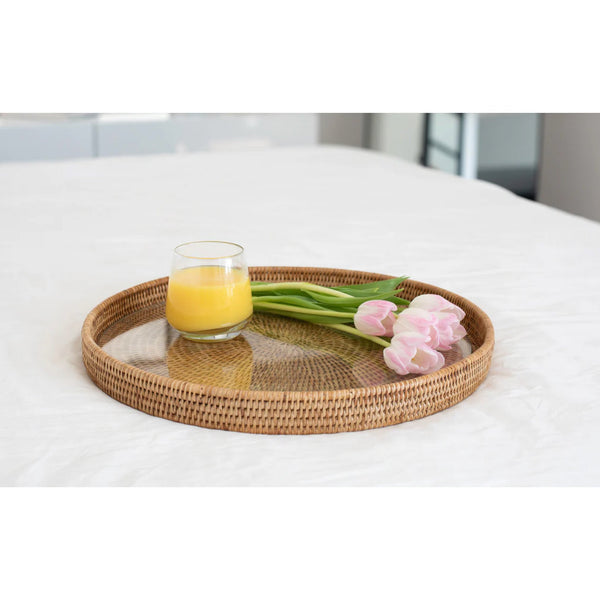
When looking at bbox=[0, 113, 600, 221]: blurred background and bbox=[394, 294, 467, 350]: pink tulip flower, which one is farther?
bbox=[0, 113, 600, 221]: blurred background

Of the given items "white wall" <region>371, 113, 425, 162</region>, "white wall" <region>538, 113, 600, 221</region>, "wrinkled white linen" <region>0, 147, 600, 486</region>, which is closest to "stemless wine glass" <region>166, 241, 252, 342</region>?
"wrinkled white linen" <region>0, 147, 600, 486</region>

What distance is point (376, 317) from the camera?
923mm

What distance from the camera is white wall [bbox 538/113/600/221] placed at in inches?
139

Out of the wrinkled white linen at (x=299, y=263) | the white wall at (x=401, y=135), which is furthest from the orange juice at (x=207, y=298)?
the white wall at (x=401, y=135)

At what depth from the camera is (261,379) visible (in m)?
0.89

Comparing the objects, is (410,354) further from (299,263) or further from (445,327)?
(299,263)

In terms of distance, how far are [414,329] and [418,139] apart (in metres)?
3.77

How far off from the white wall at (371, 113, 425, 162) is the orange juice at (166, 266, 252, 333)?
3665mm

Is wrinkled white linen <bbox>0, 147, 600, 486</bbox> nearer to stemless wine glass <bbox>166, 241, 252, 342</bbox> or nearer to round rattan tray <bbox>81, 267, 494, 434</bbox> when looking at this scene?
round rattan tray <bbox>81, 267, 494, 434</bbox>

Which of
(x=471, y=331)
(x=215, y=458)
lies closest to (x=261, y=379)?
(x=215, y=458)

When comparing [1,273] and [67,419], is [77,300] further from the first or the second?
[67,419]

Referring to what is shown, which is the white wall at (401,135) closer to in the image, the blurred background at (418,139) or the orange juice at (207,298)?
the blurred background at (418,139)

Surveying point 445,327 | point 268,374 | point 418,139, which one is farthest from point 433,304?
point 418,139

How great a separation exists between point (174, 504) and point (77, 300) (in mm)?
616
